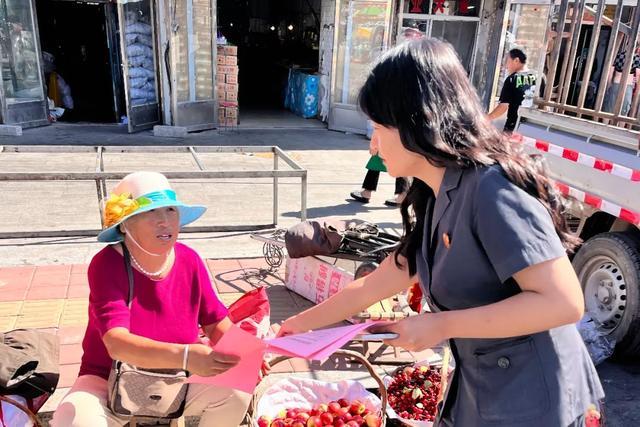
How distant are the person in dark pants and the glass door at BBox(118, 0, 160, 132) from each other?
860 cm

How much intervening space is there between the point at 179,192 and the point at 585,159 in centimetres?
459

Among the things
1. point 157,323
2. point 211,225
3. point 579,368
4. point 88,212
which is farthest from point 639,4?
point 88,212

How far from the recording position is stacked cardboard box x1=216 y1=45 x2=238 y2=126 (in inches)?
407

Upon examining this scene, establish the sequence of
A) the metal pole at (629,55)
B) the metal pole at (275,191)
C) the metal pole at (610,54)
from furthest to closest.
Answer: the metal pole at (275,191)
the metal pole at (610,54)
the metal pole at (629,55)

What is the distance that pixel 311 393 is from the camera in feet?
8.76

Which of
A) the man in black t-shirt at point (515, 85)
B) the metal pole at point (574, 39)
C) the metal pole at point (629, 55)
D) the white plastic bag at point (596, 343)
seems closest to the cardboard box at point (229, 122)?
the man in black t-shirt at point (515, 85)

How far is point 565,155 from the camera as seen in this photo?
3830 millimetres

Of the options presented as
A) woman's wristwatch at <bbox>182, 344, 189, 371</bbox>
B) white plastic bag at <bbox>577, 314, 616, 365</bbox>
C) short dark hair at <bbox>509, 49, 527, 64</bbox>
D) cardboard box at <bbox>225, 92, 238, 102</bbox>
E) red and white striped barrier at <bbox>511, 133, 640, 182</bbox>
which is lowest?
white plastic bag at <bbox>577, 314, 616, 365</bbox>

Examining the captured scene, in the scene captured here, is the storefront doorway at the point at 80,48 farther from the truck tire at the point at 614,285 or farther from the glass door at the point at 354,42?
the truck tire at the point at 614,285

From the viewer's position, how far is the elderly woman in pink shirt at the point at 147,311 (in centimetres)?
192

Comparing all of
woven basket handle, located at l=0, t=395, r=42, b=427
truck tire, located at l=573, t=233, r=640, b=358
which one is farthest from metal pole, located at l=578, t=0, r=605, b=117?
woven basket handle, located at l=0, t=395, r=42, b=427

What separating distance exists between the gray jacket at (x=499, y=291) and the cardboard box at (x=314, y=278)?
2.25 meters

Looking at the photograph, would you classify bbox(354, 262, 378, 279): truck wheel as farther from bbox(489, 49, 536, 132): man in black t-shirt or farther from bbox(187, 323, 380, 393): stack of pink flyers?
bbox(489, 49, 536, 132): man in black t-shirt

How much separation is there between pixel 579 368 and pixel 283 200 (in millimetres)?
5325
